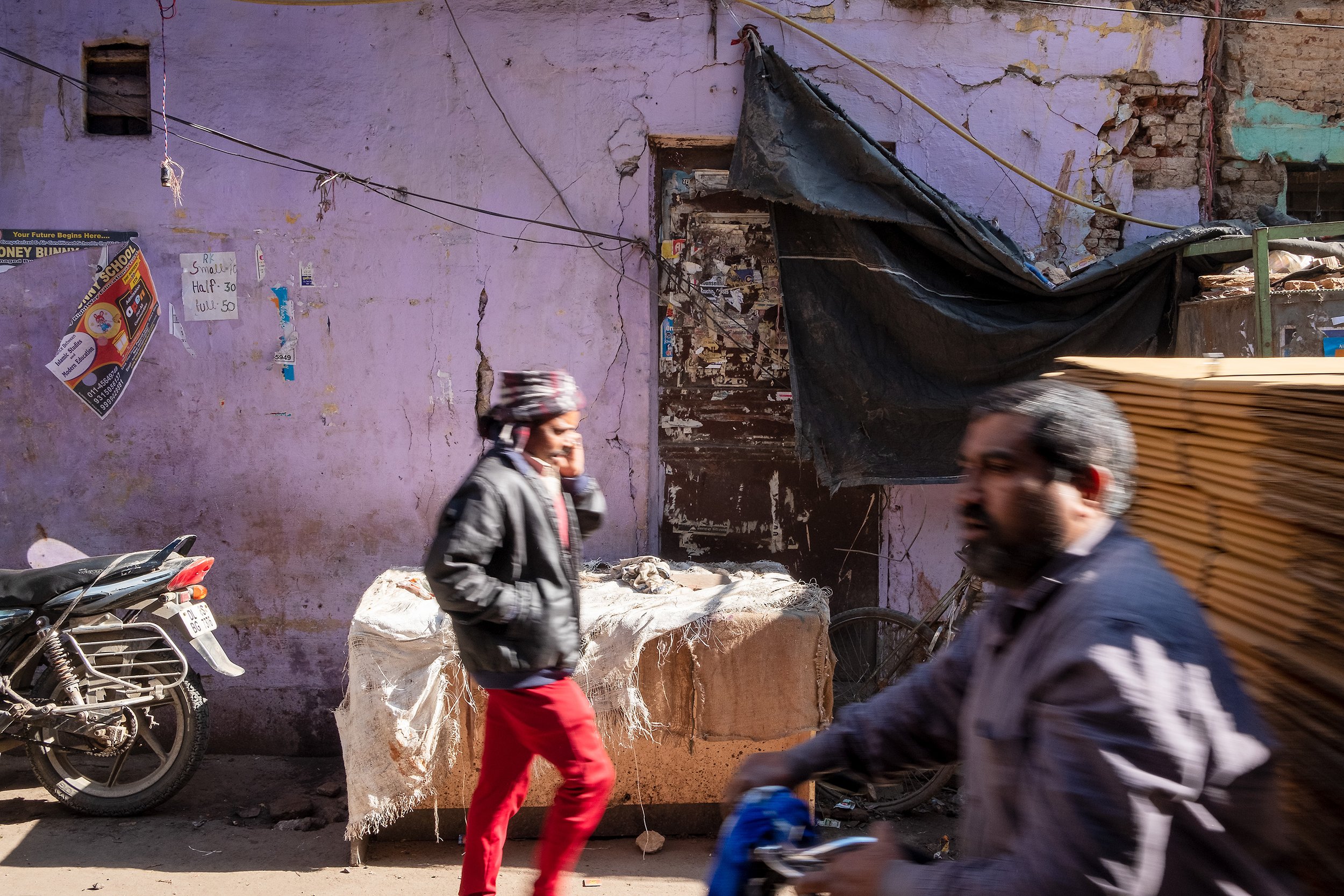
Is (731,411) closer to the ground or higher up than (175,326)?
closer to the ground

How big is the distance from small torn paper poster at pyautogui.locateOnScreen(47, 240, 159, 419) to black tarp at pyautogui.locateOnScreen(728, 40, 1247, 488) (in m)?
3.14

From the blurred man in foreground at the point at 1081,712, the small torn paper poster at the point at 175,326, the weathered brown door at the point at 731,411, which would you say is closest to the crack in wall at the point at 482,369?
the weathered brown door at the point at 731,411

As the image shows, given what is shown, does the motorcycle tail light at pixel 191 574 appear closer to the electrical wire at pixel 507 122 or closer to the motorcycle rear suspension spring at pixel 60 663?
the motorcycle rear suspension spring at pixel 60 663

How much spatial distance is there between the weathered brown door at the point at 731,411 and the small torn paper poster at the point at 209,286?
2.25 metres

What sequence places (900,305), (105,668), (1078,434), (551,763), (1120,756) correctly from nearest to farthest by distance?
1. (1120,756)
2. (1078,434)
3. (551,763)
4. (105,668)
5. (900,305)

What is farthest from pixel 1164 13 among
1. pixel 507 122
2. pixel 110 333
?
pixel 110 333

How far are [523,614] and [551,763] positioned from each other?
0.49 metres

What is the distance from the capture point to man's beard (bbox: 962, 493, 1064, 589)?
1388mm

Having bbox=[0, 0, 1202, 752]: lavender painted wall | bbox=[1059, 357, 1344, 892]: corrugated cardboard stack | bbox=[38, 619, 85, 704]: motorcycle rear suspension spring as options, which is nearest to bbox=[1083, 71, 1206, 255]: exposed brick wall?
bbox=[0, 0, 1202, 752]: lavender painted wall

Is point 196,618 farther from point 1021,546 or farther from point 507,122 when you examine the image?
point 1021,546

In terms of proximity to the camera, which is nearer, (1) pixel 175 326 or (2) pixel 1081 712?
(2) pixel 1081 712

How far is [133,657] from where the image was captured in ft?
14.4

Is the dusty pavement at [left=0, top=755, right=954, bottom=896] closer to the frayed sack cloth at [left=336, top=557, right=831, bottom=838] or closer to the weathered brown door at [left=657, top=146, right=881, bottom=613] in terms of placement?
the frayed sack cloth at [left=336, top=557, right=831, bottom=838]

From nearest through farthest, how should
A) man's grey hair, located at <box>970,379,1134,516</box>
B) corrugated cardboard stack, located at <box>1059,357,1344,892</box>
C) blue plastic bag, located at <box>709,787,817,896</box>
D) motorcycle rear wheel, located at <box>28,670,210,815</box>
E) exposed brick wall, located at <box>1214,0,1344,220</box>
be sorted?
man's grey hair, located at <box>970,379,1134,516</box>
corrugated cardboard stack, located at <box>1059,357,1344,892</box>
blue plastic bag, located at <box>709,787,817,896</box>
motorcycle rear wheel, located at <box>28,670,210,815</box>
exposed brick wall, located at <box>1214,0,1344,220</box>
